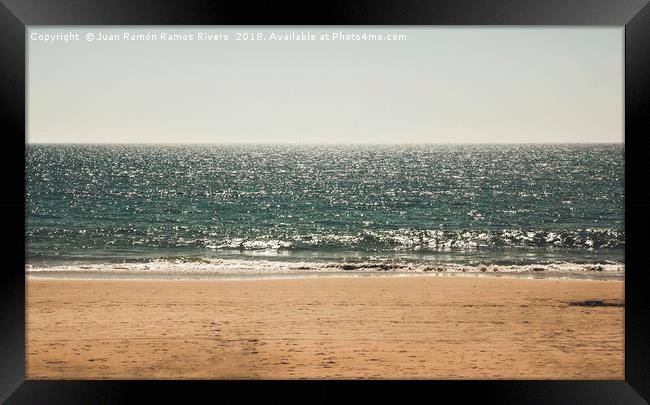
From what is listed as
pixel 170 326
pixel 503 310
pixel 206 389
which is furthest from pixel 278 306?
pixel 206 389

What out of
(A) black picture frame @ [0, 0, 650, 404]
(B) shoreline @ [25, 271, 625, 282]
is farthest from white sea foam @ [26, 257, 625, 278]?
(A) black picture frame @ [0, 0, 650, 404]

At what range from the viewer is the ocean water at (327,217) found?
1681cm

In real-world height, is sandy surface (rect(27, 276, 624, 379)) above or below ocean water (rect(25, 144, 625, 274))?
below

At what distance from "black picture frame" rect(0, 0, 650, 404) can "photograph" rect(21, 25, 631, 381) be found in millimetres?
239

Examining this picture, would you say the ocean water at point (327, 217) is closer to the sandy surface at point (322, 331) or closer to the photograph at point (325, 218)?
the photograph at point (325, 218)

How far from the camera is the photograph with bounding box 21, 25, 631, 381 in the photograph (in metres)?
7.27

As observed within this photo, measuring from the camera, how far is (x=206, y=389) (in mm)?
4965

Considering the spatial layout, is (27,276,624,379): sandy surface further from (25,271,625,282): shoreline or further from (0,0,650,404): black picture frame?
Result: (0,0,650,404): black picture frame

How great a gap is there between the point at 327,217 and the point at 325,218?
312 millimetres
